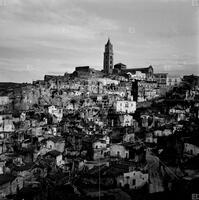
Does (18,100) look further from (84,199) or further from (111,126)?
(84,199)

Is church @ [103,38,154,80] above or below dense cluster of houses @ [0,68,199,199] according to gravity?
above

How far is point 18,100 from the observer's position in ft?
157

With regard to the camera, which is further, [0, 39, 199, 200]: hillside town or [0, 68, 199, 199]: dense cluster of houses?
[0, 68, 199, 199]: dense cluster of houses

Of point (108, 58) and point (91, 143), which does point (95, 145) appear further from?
point (108, 58)

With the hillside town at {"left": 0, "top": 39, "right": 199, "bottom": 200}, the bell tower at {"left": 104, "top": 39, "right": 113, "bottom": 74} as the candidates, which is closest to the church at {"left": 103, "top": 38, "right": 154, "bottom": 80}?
the bell tower at {"left": 104, "top": 39, "right": 113, "bottom": 74}

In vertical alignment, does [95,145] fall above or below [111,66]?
below

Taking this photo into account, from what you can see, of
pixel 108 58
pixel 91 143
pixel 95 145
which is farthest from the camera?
pixel 108 58

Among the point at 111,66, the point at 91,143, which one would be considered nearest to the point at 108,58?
the point at 111,66

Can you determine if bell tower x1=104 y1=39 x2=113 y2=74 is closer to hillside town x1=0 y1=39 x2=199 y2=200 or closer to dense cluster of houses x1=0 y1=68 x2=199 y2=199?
hillside town x1=0 y1=39 x2=199 y2=200

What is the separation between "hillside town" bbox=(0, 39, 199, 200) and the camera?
18.2 metres

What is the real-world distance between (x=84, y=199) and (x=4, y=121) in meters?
21.6

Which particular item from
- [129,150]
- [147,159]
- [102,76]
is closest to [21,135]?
[129,150]

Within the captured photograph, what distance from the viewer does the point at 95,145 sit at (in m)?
27.2

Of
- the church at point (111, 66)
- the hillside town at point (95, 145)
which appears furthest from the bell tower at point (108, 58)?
the hillside town at point (95, 145)
